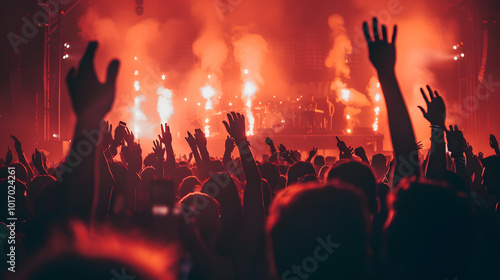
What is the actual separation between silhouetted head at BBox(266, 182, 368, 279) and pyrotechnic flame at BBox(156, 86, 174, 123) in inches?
1527

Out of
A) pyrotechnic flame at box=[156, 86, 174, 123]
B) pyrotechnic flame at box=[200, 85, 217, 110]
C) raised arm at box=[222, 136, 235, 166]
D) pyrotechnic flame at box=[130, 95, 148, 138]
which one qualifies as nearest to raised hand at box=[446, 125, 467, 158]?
raised arm at box=[222, 136, 235, 166]

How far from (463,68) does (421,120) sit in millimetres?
8884

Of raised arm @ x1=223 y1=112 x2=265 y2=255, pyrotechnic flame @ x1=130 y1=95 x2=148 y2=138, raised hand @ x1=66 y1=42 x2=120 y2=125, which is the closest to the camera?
raised hand @ x1=66 y1=42 x2=120 y2=125

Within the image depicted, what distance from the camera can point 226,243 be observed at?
3.06 m

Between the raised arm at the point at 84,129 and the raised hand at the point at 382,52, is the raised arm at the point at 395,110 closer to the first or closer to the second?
the raised hand at the point at 382,52

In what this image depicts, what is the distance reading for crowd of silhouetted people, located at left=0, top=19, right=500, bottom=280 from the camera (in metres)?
→ 1.30

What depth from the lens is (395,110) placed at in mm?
2793

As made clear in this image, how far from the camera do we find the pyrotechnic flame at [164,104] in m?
39.6

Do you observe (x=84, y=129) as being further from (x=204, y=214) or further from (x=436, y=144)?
(x=436, y=144)

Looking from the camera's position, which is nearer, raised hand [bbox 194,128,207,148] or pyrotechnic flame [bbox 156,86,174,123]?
raised hand [bbox 194,128,207,148]

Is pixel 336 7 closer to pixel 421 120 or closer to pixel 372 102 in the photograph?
pixel 372 102

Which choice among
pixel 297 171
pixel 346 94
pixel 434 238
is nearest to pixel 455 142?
pixel 297 171

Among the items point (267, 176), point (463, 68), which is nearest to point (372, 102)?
point (463, 68)

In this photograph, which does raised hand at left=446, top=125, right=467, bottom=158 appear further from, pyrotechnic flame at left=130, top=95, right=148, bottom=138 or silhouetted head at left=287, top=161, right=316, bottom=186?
pyrotechnic flame at left=130, top=95, right=148, bottom=138
